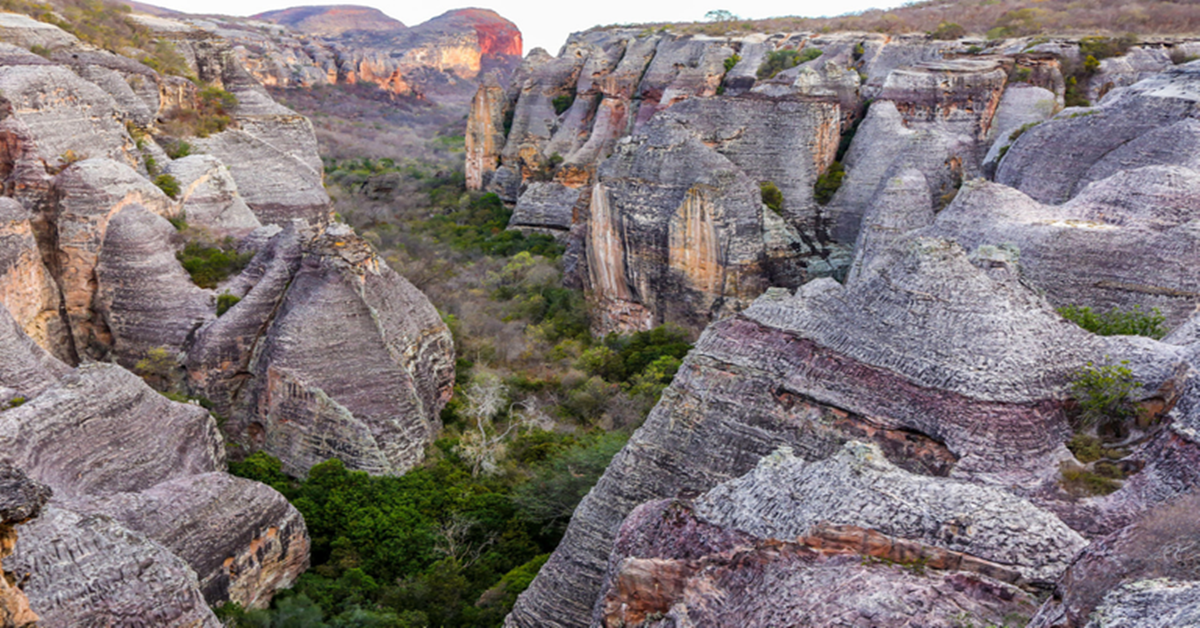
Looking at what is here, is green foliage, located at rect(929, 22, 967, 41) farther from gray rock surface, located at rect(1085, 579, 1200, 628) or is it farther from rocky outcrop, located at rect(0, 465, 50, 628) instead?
rocky outcrop, located at rect(0, 465, 50, 628)

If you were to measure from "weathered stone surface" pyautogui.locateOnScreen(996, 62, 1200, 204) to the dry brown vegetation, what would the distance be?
20.1 meters

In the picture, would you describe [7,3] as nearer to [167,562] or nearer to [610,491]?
[167,562]

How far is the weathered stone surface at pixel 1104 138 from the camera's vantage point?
69.1 ft

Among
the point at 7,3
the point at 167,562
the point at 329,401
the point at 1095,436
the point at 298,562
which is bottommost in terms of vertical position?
the point at 298,562

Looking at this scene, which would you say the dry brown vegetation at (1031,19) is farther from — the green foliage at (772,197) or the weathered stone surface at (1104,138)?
the green foliage at (772,197)

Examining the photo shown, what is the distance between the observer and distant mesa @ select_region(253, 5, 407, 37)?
440 ft

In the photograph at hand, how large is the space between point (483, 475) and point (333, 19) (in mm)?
140892

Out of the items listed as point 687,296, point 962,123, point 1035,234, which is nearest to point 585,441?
point 687,296

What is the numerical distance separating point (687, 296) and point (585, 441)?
9827 millimetres

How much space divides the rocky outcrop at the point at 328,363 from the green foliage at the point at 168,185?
7539mm

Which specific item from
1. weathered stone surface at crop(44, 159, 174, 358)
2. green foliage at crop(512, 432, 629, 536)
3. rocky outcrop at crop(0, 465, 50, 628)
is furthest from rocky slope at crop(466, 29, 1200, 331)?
rocky outcrop at crop(0, 465, 50, 628)

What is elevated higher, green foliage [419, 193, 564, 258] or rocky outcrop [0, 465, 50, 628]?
rocky outcrop [0, 465, 50, 628]

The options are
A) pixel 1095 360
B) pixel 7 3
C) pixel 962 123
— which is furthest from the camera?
pixel 7 3

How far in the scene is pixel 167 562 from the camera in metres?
10.8
